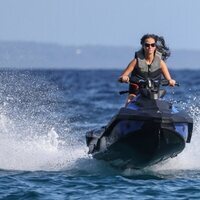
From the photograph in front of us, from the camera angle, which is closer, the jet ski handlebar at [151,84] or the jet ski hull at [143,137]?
the jet ski hull at [143,137]

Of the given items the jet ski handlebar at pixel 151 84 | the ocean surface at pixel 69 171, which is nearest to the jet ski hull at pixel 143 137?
the ocean surface at pixel 69 171

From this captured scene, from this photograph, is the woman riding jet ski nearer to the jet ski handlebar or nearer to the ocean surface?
the jet ski handlebar

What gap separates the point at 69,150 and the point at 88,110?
10.2m

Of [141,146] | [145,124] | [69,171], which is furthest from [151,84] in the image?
[69,171]

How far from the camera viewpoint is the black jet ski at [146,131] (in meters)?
12.0

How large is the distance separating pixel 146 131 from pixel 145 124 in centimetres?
10

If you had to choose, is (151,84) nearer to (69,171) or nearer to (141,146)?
(141,146)

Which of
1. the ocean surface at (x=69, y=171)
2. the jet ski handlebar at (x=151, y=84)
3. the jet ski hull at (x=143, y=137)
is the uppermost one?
the jet ski handlebar at (x=151, y=84)

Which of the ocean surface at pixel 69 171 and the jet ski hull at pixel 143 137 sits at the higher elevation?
the jet ski hull at pixel 143 137

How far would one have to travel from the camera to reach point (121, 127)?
12.2m

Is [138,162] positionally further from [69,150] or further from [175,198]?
[69,150]

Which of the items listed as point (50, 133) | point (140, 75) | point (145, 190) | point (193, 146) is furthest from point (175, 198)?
point (50, 133)

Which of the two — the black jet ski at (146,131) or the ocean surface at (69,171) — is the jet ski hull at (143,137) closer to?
the black jet ski at (146,131)

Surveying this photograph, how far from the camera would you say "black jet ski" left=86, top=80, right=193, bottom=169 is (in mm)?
11992
